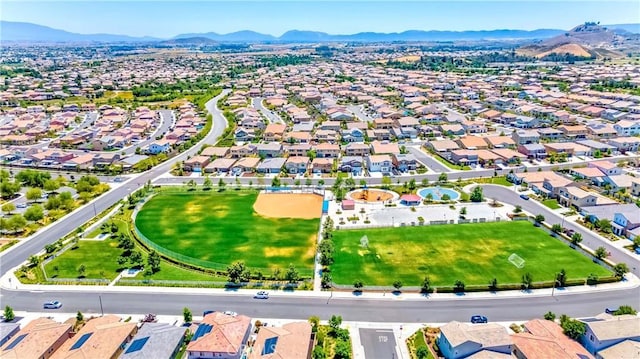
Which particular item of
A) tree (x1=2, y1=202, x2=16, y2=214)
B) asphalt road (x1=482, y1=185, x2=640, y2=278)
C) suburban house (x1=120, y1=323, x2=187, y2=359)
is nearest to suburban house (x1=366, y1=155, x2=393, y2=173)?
asphalt road (x1=482, y1=185, x2=640, y2=278)

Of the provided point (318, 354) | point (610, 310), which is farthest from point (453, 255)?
point (318, 354)

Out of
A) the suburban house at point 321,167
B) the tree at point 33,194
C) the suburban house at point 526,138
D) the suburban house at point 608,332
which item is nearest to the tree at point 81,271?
the tree at point 33,194

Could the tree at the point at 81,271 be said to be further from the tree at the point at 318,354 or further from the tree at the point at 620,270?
the tree at the point at 620,270

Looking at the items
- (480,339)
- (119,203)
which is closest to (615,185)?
(480,339)

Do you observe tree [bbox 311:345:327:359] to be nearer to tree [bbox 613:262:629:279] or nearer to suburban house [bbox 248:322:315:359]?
suburban house [bbox 248:322:315:359]

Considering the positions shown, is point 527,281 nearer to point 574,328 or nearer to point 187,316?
point 574,328

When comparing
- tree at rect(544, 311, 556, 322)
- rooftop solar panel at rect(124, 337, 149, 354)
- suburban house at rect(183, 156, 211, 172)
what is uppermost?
suburban house at rect(183, 156, 211, 172)

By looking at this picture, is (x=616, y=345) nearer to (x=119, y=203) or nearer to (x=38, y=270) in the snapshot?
(x=38, y=270)
